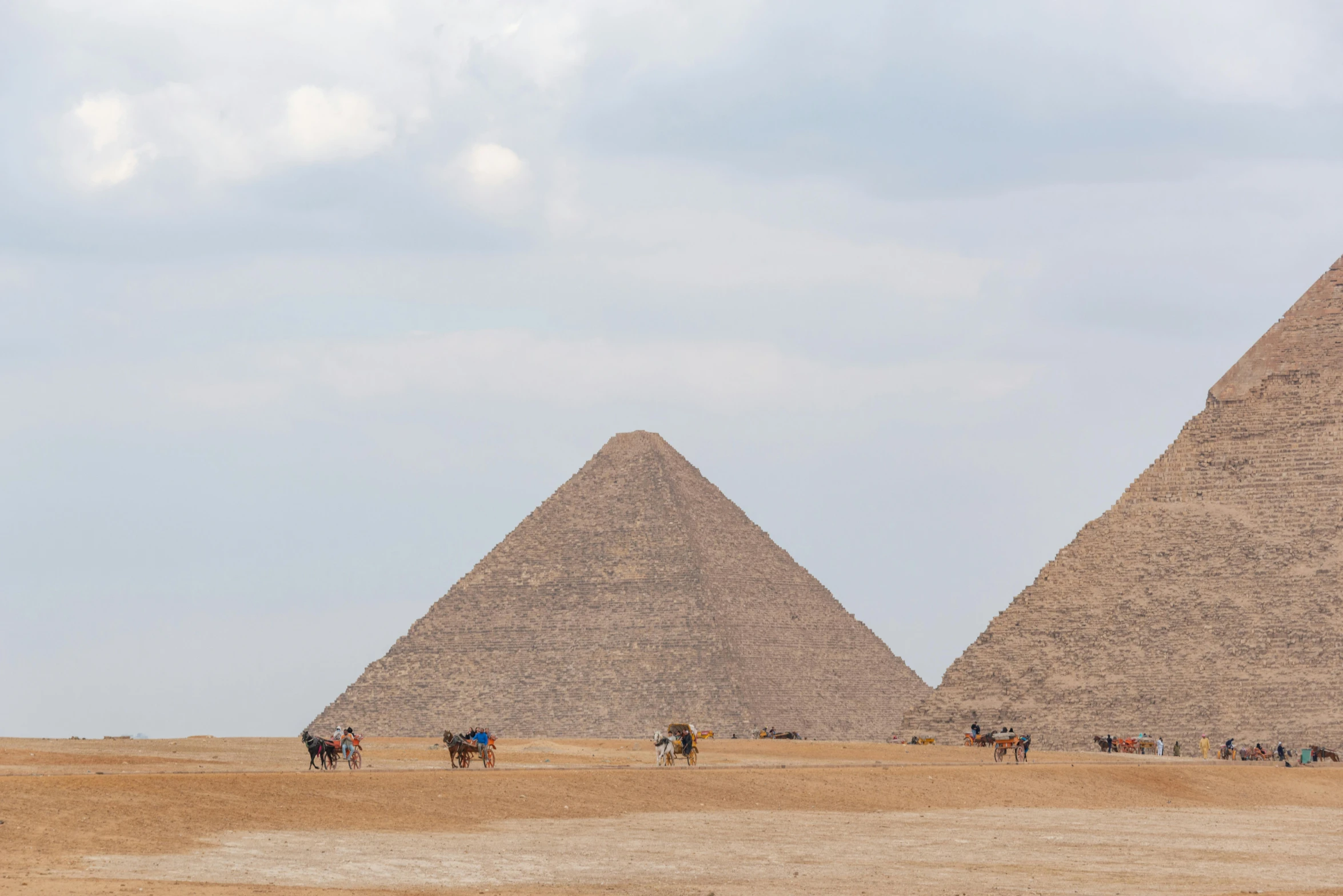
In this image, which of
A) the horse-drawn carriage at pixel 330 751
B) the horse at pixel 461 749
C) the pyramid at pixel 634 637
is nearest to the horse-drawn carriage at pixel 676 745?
the horse at pixel 461 749

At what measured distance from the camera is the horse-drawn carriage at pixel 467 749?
35344mm

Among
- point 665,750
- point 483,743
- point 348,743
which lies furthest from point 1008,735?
point 348,743

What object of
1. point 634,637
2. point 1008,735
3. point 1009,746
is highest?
point 634,637

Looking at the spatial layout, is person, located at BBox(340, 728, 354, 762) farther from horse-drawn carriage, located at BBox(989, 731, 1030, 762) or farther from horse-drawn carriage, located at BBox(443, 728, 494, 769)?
horse-drawn carriage, located at BBox(989, 731, 1030, 762)

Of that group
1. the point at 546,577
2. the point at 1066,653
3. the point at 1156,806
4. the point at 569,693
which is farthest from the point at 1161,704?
the point at 546,577

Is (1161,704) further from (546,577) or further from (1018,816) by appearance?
(546,577)

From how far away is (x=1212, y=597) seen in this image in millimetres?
56625

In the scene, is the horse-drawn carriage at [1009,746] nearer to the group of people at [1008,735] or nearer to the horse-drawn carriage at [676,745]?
the group of people at [1008,735]

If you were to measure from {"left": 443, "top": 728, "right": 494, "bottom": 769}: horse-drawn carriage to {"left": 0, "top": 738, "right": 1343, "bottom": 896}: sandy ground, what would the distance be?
0.45m

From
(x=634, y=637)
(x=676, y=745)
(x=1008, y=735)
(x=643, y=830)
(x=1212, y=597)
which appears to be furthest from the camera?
(x=634, y=637)

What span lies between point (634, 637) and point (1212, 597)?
31.0 metres

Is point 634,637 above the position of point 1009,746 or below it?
above

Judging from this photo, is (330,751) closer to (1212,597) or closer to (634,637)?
(1212,597)

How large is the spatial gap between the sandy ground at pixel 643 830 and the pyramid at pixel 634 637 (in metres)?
40.5
